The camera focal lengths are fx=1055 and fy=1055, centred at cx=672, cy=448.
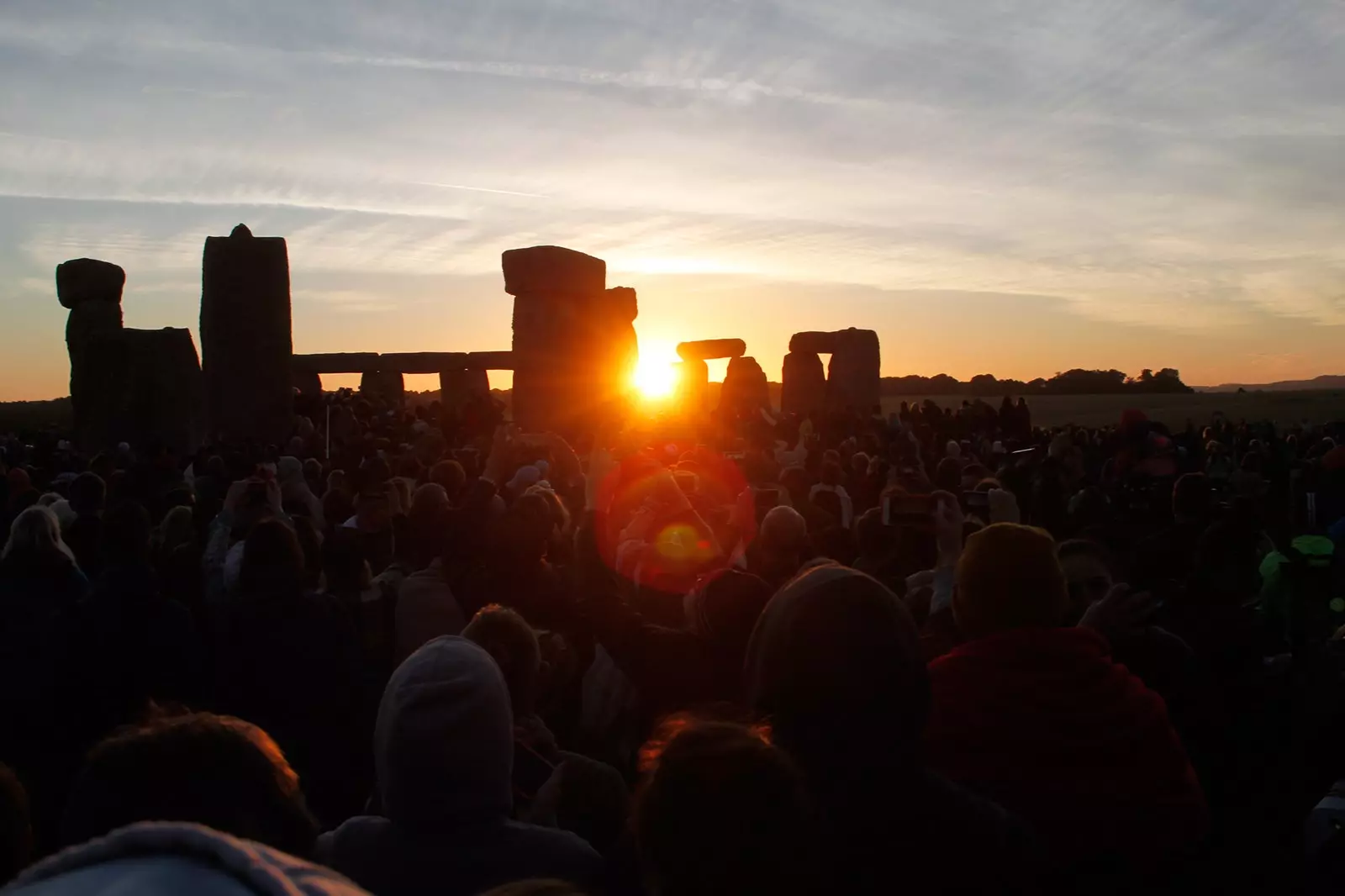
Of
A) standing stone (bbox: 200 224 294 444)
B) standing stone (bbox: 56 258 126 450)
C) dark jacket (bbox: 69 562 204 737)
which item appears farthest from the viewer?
standing stone (bbox: 56 258 126 450)

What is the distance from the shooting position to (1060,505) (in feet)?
22.7

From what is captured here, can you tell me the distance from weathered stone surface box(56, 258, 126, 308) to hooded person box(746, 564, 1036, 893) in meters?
21.7

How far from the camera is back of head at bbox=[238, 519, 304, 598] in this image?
11.1ft

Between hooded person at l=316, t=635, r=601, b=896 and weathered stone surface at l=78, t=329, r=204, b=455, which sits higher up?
weathered stone surface at l=78, t=329, r=204, b=455

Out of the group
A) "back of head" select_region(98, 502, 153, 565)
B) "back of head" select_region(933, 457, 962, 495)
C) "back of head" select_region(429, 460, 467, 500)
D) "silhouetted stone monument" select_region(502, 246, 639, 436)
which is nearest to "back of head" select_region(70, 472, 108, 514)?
"back of head" select_region(429, 460, 467, 500)

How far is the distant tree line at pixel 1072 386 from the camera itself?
51.6 meters

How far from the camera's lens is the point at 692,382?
30.6m

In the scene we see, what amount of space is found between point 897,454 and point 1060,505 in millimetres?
3391

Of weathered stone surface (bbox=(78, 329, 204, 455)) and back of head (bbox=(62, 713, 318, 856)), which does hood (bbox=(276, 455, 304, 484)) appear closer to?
back of head (bbox=(62, 713, 318, 856))

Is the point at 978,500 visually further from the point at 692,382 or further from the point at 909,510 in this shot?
the point at 692,382

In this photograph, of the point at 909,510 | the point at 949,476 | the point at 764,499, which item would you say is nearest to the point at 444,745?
the point at 909,510

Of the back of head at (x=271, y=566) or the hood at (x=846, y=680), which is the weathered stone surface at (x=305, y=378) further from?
the hood at (x=846, y=680)

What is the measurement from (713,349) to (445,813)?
28.1m

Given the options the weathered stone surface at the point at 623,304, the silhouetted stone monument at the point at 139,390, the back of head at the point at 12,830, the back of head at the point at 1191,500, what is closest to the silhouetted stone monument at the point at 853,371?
the weathered stone surface at the point at 623,304
